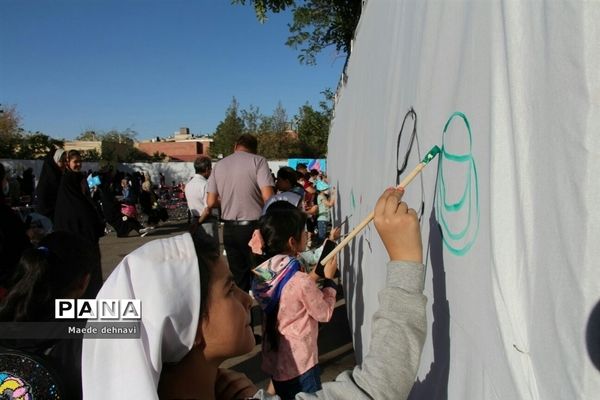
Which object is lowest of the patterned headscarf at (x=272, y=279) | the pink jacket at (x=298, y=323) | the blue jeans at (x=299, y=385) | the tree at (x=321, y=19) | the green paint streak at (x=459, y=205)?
the blue jeans at (x=299, y=385)

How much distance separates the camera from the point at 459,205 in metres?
1.16

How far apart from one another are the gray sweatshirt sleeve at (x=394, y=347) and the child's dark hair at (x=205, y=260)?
361mm

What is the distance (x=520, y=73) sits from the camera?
0.82 metres

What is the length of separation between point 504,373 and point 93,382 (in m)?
0.91

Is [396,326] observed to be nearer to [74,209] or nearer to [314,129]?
[74,209]

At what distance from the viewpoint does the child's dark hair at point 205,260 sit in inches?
49.9

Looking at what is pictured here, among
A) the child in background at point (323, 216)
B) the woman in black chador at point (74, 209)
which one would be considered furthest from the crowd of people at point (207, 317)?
the child in background at point (323, 216)

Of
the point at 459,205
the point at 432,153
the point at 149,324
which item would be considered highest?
the point at 432,153

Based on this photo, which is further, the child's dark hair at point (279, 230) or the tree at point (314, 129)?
the tree at point (314, 129)

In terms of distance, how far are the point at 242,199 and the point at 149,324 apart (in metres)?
3.40

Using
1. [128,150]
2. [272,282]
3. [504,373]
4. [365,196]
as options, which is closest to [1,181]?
[272,282]

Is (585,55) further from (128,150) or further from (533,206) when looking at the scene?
(128,150)

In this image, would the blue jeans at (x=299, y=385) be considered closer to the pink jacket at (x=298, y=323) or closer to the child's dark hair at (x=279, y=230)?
the pink jacket at (x=298, y=323)

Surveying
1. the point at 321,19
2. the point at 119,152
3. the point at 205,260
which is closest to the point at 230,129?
the point at 119,152
